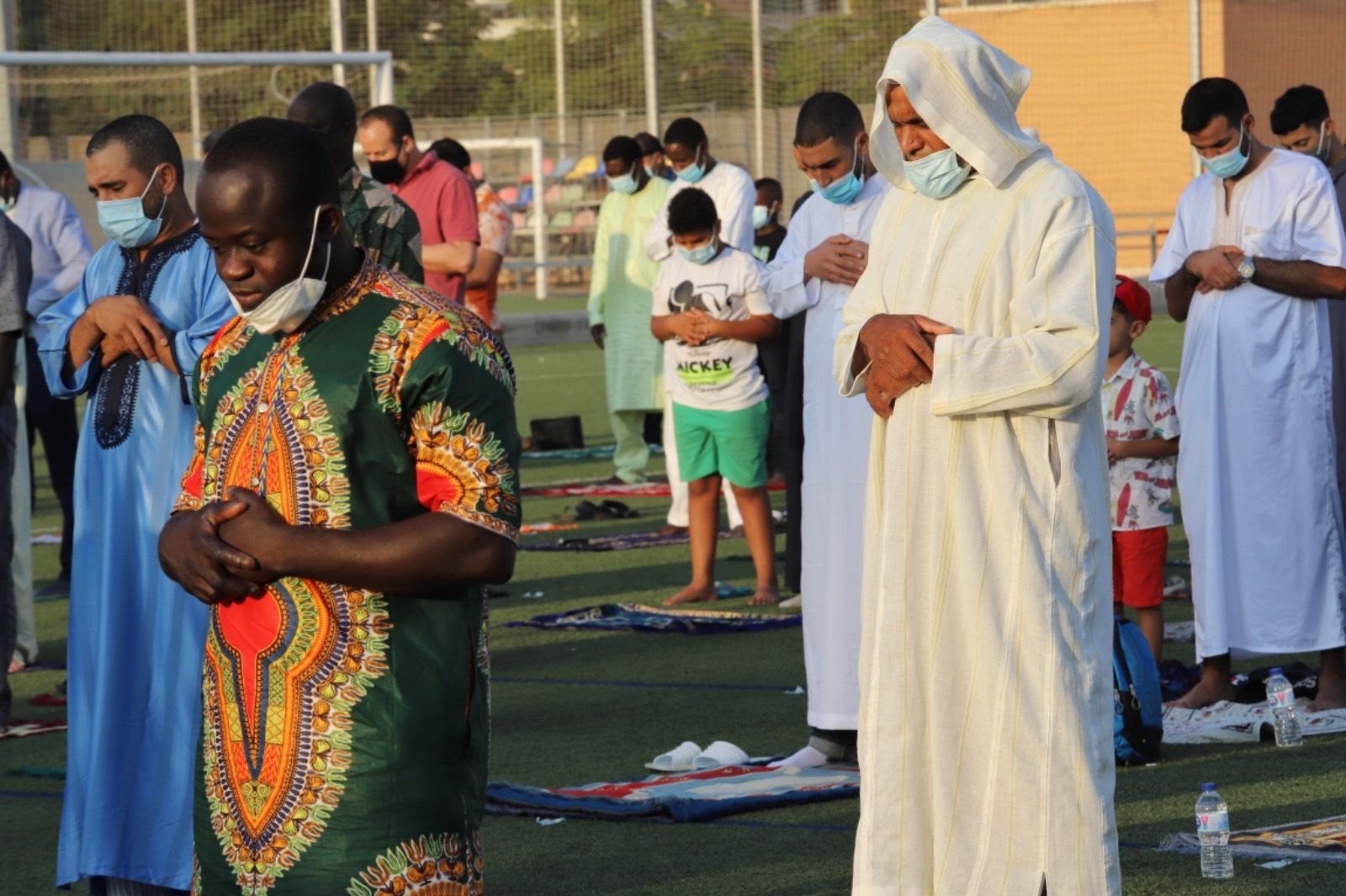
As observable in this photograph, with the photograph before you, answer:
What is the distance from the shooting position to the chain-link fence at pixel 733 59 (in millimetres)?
32094

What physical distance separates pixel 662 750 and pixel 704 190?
511 centimetres

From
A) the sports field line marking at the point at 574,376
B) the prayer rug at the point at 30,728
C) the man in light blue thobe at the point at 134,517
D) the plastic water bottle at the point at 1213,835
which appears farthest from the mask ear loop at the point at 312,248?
the sports field line marking at the point at 574,376

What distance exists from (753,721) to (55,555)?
680cm

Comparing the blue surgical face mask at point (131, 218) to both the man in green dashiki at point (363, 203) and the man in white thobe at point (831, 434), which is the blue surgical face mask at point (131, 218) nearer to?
the man in green dashiki at point (363, 203)

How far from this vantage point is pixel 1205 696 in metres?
7.79

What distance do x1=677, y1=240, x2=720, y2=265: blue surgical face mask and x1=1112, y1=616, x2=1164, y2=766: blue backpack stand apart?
3857 mm

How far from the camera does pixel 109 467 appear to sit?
5.58 meters

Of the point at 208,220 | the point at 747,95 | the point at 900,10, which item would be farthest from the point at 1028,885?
the point at 747,95

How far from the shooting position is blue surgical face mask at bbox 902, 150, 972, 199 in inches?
182

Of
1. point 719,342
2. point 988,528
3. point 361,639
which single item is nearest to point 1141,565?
point 719,342

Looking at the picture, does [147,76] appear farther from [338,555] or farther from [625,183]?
[338,555]

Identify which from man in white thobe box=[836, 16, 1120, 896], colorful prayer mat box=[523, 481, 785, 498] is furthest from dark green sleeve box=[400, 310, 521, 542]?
colorful prayer mat box=[523, 481, 785, 498]

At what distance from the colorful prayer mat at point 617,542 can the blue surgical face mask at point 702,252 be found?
106 inches

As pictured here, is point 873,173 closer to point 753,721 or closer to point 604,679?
point 753,721
